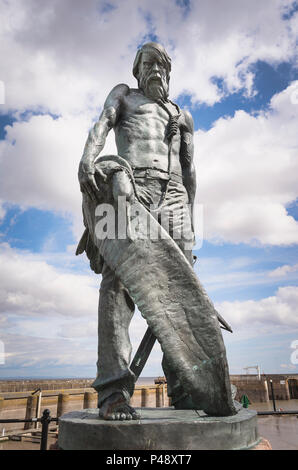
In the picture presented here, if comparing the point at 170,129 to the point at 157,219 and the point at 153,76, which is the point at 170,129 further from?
the point at 157,219

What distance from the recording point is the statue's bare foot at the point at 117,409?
2.60m

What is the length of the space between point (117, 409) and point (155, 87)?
3.46m

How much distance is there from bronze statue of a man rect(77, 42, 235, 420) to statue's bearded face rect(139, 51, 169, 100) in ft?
0.04

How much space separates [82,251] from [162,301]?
4.25ft

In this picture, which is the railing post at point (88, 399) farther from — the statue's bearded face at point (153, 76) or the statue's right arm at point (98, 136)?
the statue's bearded face at point (153, 76)

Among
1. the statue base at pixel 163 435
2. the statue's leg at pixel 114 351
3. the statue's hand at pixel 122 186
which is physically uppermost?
the statue's hand at pixel 122 186

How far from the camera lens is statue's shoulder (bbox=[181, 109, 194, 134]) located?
4.29m

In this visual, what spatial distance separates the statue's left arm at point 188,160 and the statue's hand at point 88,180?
1348mm

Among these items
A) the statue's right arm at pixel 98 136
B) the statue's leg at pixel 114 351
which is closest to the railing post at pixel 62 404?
the statue's leg at pixel 114 351

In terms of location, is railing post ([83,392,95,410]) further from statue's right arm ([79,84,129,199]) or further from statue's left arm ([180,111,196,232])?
statue's right arm ([79,84,129,199])

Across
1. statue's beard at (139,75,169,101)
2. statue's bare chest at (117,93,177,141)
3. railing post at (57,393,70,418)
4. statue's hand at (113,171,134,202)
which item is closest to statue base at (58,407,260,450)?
statue's hand at (113,171,134,202)

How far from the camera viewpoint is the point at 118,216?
3.07 metres

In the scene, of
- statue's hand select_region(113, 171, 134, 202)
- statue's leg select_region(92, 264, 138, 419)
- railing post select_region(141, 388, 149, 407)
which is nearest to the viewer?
statue's leg select_region(92, 264, 138, 419)

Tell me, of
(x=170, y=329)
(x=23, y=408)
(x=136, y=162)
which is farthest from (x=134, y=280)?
(x=23, y=408)
